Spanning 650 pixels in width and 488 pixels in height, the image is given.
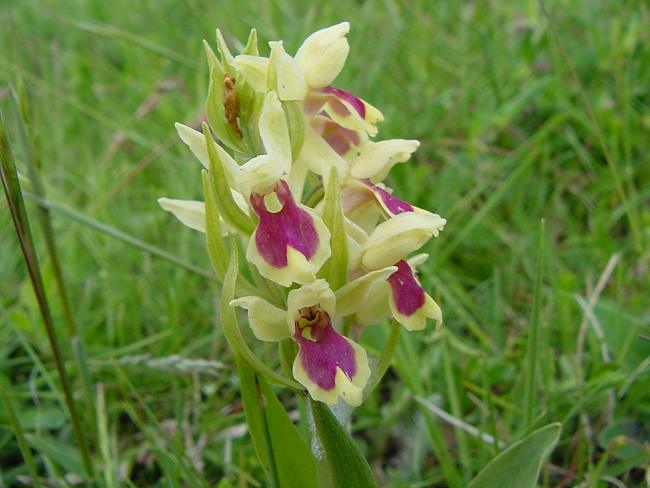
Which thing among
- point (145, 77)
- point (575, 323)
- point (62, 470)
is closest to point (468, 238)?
point (575, 323)

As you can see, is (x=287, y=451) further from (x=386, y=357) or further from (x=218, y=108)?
(x=218, y=108)

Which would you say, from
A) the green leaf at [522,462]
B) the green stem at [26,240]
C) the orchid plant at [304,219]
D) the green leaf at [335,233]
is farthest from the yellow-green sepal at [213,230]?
the green leaf at [522,462]

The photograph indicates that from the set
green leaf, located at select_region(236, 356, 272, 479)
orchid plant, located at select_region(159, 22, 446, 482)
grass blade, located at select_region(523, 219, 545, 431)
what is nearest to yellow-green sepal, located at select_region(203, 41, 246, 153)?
orchid plant, located at select_region(159, 22, 446, 482)

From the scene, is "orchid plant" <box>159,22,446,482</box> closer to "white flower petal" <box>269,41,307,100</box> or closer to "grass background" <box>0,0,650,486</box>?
"white flower petal" <box>269,41,307,100</box>

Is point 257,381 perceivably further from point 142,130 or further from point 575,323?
point 142,130

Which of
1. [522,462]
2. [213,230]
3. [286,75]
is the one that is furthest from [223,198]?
[522,462]
